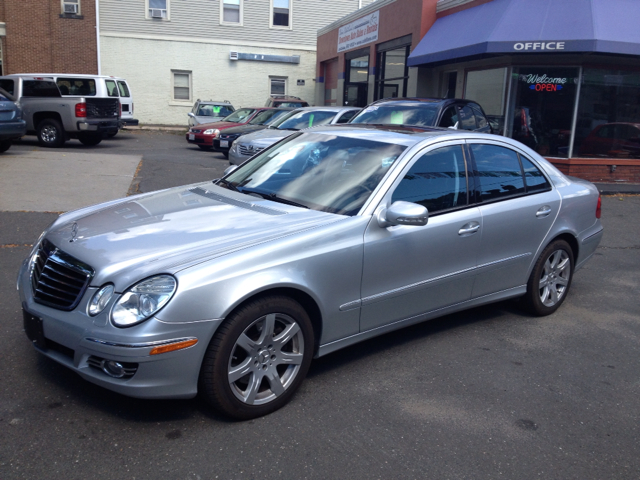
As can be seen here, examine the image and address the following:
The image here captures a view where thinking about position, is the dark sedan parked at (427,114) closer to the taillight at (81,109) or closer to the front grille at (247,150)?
the front grille at (247,150)

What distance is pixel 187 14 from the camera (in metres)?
28.7

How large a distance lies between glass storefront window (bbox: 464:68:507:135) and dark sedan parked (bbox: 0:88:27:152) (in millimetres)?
10929

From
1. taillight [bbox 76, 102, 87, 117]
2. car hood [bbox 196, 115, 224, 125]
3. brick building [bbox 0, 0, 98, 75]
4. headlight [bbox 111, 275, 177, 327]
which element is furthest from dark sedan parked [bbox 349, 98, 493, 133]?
brick building [bbox 0, 0, 98, 75]

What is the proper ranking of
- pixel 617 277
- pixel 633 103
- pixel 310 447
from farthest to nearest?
pixel 633 103 < pixel 617 277 < pixel 310 447

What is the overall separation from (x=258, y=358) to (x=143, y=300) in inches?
28.9

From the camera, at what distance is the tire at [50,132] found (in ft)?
55.9

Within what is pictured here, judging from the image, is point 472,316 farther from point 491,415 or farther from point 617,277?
point 617,277

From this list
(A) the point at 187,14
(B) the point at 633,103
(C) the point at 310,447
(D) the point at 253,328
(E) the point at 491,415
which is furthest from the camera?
(A) the point at 187,14

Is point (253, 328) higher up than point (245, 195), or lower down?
lower down

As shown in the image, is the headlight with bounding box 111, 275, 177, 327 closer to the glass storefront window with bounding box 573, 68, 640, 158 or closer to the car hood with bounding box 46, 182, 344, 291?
the car hood with bounding box 46, 182, 344, 291

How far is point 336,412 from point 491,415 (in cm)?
93

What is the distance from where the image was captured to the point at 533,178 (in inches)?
206

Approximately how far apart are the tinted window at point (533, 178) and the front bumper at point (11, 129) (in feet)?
39.4

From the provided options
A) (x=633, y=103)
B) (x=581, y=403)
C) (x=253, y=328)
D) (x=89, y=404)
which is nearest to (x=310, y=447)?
(x=253, y=328)
